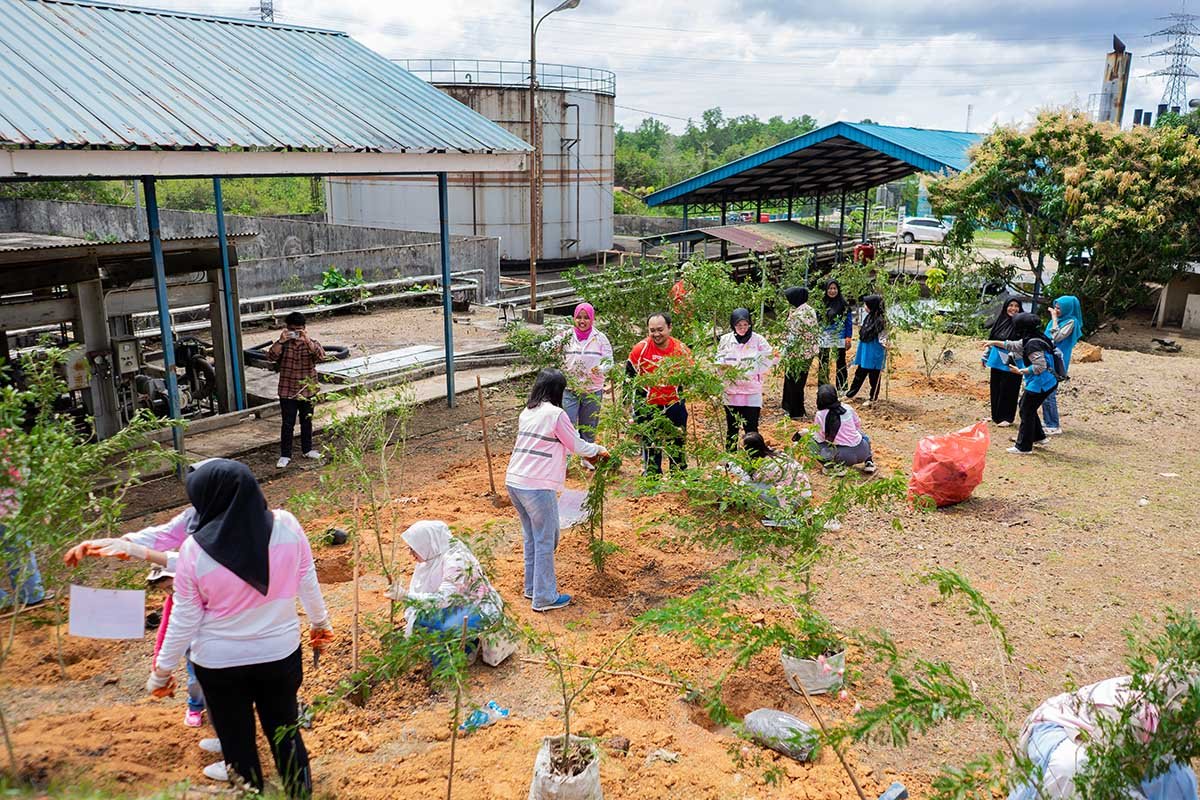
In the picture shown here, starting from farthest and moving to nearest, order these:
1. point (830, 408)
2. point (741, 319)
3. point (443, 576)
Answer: point (741, 319) < point (830, 408) < point (443, 576)

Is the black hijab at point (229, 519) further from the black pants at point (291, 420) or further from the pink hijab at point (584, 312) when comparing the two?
the black pants at point (291, 420)

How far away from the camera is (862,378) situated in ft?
34.5

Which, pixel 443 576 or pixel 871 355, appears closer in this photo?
pixel 443 576

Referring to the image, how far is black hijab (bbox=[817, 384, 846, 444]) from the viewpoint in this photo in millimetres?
7449

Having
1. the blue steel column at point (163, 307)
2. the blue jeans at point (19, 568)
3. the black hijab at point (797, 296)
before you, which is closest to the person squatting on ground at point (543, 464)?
the blue jeans at point (19, 568)

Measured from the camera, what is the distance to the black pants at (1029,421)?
8598mm

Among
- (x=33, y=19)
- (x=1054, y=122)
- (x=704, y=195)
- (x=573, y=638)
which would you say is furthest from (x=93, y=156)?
(x=704, y=195)

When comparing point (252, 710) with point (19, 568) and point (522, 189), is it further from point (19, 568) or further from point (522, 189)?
point (522, 189)

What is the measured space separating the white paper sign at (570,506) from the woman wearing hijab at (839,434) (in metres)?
2.55

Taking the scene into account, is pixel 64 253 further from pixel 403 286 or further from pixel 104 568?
pixel 403 286

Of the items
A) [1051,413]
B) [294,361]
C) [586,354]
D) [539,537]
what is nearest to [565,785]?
[539,537]

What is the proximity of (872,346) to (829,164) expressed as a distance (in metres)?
13.9

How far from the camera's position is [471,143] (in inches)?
385

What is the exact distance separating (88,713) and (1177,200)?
1796 cm
